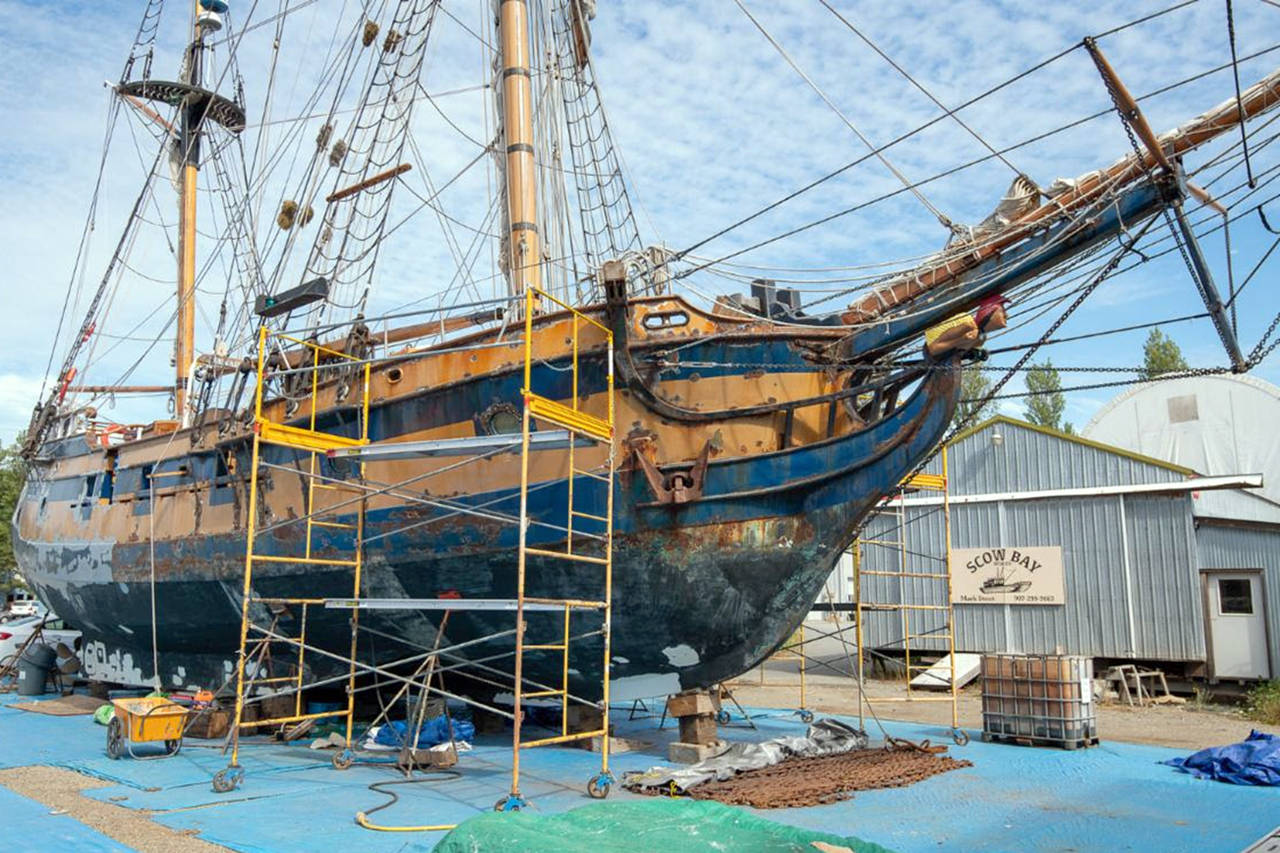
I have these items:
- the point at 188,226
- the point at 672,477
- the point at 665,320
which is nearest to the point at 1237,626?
the point at 672,477

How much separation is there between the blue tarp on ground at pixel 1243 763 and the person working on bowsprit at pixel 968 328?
484 centimetres

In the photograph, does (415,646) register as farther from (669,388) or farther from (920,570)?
(920,570)

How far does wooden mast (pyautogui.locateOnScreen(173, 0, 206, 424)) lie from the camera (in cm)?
2177

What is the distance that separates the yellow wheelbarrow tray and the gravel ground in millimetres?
668

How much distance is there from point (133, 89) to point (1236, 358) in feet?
76.9

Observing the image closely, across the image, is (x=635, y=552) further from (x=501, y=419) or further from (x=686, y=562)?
(x=501, y=419)

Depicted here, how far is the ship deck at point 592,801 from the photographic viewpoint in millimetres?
7387

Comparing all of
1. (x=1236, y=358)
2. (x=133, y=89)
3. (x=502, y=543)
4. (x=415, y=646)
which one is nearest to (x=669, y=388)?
(x=502, y=543)

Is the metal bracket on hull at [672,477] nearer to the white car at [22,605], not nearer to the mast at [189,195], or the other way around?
the mast at [189,195]

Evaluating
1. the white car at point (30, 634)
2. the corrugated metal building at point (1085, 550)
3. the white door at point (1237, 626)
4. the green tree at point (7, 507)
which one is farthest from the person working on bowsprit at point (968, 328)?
the green tree at point (7, 507)

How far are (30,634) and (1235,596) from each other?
22917mm

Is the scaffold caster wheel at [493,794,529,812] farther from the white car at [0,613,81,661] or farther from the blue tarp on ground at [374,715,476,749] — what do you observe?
the white car at [0,613,81,661]

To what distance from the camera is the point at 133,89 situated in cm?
2288

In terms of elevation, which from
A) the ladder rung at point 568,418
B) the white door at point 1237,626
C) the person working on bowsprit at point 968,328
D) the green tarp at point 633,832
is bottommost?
the green tarp at point 633,832
